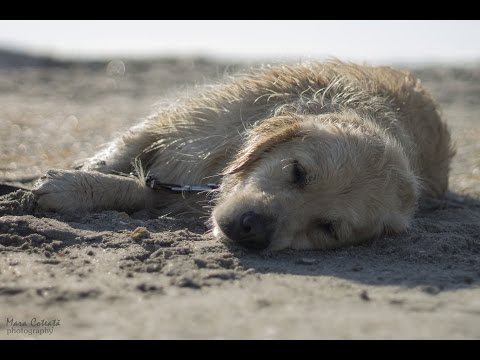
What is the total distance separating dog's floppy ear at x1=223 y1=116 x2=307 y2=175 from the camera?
4.80m

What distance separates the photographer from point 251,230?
4.20m

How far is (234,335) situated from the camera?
9.30 ft

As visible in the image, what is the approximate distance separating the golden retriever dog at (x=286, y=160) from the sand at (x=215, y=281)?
183 millimetres

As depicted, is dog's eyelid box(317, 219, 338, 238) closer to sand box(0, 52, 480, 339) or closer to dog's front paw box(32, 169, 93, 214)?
sand box(0, 52, 480, 339)

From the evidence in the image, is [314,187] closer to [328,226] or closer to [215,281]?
[328,226]

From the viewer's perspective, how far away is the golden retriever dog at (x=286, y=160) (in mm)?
4457

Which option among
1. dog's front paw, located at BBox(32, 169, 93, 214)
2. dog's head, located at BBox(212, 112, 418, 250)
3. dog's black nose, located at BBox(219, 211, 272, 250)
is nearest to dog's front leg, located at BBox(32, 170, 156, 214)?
dog's front paw, located at BBox(32, 169, 93, 214)

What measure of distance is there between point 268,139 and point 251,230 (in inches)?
33.8

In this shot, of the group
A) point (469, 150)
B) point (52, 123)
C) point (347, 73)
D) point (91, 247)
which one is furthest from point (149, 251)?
point (52, 123)

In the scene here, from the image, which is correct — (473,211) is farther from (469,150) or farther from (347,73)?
(469,150)

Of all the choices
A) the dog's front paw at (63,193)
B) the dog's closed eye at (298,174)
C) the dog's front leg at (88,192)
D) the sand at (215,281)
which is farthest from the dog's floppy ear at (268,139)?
the dog's front paw at (63,193)

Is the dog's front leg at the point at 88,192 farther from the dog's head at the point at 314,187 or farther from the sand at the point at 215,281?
the dog's head at the point at 314,187

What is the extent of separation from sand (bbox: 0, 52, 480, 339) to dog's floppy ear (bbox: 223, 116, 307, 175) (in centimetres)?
54

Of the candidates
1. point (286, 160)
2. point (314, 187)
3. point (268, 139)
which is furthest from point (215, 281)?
point (268, 139)
